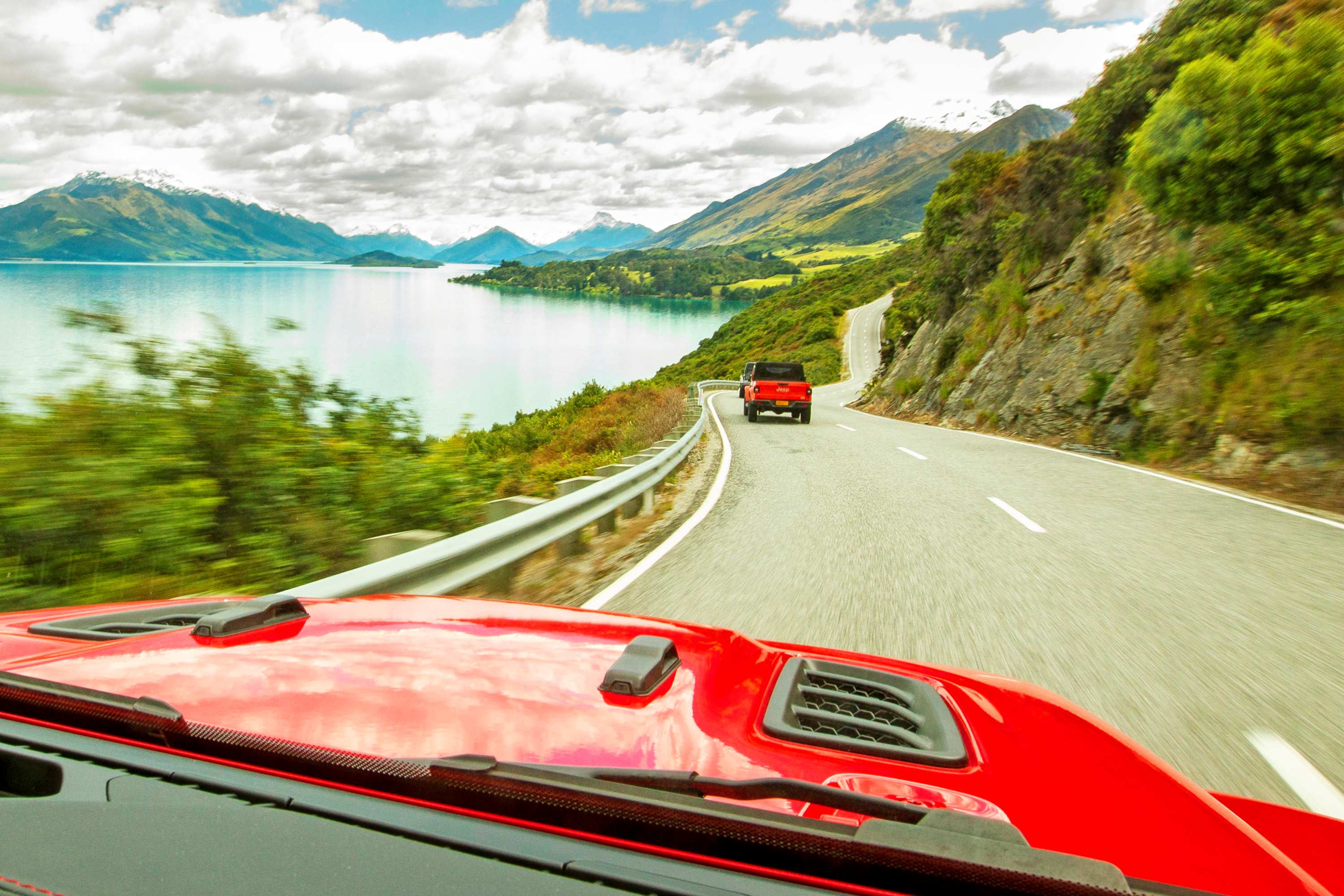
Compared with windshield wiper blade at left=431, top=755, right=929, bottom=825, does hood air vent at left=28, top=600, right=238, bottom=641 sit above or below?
below

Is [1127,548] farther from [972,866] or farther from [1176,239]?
[1176,239]

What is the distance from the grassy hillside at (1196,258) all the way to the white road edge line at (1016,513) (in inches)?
192

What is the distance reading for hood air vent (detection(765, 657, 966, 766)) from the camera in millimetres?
1679

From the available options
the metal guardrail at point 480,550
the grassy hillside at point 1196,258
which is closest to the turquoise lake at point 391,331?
the metal guardrail at point 480,550

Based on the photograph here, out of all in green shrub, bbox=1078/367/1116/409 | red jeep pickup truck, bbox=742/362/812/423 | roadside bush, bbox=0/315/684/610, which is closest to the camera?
roadside bush, bbox=0/315/684/610

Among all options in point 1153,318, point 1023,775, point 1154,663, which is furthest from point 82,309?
point 1153,318

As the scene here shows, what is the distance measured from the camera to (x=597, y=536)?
7.71 metres

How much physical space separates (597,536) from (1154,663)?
483 cm

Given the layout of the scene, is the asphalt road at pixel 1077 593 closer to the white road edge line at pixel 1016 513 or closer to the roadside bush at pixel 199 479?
the white road edge line at pixel 1016 513

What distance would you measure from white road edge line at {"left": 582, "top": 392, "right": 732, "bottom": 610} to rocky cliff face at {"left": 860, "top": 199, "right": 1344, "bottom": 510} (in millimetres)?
7452

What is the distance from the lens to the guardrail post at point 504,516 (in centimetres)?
520

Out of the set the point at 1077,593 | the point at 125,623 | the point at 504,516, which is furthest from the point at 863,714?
the point at 504,516

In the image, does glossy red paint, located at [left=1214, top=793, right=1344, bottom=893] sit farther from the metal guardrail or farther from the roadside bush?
the roadside bush

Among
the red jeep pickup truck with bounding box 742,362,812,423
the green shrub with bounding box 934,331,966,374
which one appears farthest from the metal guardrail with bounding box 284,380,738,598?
the green shrub with bounding box 934,331,966,374
